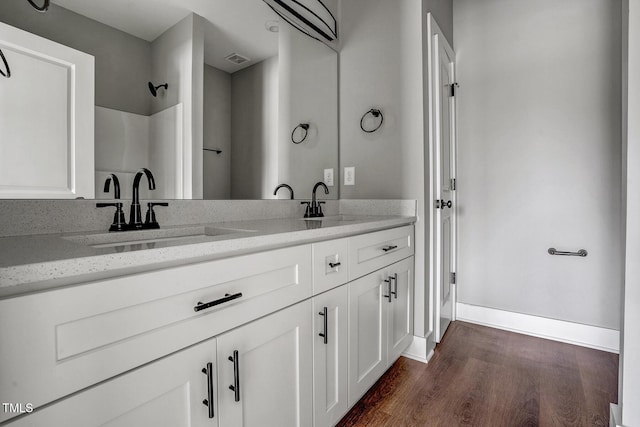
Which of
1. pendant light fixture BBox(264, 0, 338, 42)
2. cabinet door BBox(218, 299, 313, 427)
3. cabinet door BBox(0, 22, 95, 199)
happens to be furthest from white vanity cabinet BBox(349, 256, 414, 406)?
pendant light fixture BBox(264, 0, 338, 42)

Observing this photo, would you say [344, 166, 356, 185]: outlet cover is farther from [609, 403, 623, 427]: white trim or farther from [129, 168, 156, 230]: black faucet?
[609, 403, 623, 427]: white trim

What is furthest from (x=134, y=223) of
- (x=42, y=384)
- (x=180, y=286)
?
(x=42, y=384)

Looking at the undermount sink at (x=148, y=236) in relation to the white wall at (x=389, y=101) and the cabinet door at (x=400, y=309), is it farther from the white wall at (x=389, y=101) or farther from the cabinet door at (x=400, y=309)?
the white wall at (x=389, y=101)

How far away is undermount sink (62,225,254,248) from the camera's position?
90cm

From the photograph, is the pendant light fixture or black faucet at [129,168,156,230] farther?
the pendant light fixture

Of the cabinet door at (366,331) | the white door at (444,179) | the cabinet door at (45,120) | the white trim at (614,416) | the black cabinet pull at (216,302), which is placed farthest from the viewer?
the white door at (444,179)

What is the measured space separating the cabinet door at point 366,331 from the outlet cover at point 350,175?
2.71ft

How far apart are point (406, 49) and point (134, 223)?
1.79 m

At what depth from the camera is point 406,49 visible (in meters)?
1.97

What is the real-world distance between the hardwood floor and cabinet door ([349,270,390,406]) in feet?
0.54

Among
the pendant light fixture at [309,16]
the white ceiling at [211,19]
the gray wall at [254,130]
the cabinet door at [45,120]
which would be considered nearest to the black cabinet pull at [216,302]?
the cabinet door at [45,120]

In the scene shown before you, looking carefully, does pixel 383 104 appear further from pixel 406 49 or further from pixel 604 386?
pixel 604 386

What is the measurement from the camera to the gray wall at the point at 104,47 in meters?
0.95

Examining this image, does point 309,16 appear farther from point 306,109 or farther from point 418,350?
point 418,350
